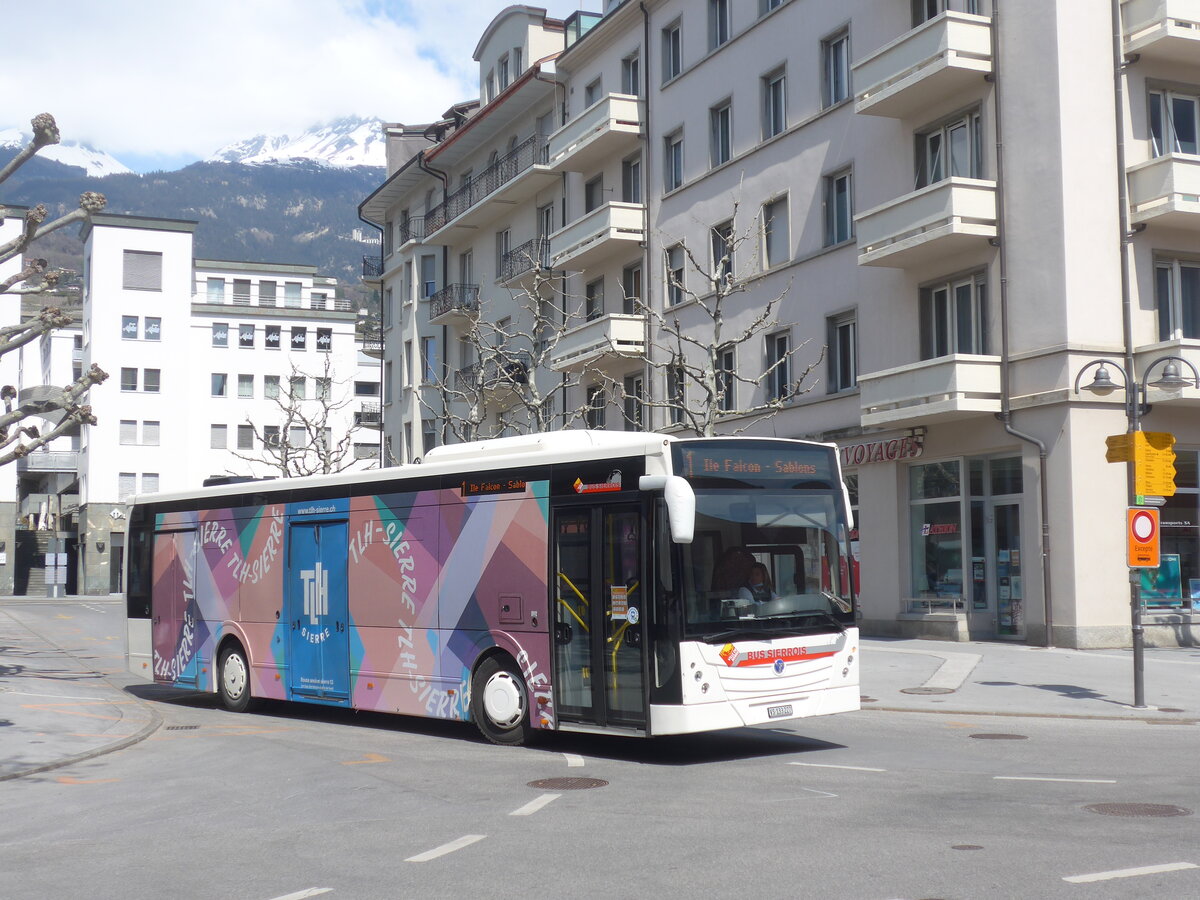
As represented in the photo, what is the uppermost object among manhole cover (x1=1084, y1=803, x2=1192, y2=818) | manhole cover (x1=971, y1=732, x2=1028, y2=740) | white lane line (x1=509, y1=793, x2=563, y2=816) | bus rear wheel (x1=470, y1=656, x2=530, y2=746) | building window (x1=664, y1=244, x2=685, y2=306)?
building window (x1=664, y1=244, x2=685, y2=306)

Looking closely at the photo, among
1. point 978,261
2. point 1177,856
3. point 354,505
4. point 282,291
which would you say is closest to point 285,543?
point 354,505

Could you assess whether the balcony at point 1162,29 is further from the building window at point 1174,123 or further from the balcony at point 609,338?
the balcony at point 609,338

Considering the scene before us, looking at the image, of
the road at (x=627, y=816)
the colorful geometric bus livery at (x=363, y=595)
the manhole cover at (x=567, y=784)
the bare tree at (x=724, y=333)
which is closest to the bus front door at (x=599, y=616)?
the colorful geometric bus livery at (x=363, y=595)

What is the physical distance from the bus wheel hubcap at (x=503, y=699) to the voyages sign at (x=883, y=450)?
15.0 metres

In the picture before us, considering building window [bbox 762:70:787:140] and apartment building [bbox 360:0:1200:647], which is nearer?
apartment building [bbox 360:0:1200:647]

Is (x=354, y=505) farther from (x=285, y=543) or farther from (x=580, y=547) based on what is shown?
(x=580, y=547)

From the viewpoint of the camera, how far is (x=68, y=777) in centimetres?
1208

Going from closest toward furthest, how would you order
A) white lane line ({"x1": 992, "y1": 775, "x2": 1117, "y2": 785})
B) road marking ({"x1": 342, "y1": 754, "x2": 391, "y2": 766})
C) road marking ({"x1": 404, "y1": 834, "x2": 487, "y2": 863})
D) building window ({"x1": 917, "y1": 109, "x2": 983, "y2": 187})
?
1. road marking ({"x1": 404, "y1": 834, "x2": 487, "y2": 863})
2. white lane line ({"x1": 992, "y1": 775, "x2": 1117, "y2": 785})
3. road marking ({"x1": 342, "y1": 754, "x2": 391, "y2": 766})
4. building window ({"x1": 917, "y1": 109, "x2": 983, "y2": 187})

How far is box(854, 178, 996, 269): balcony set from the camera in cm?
2464

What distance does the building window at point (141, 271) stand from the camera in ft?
258

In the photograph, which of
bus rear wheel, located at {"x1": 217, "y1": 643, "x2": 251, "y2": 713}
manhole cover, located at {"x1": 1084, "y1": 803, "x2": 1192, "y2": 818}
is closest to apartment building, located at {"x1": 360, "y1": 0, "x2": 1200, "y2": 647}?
manhole cover, located at {"x1": 1084, "y1": 803, "x2": 1192, "y2": 818}

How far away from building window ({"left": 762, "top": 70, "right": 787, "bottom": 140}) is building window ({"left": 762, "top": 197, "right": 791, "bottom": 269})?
1663 mm

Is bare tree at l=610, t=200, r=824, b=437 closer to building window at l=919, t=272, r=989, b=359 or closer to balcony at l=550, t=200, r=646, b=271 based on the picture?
balcony at l=550, t=200, r=646, b=271

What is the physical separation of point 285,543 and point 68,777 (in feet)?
16.2
